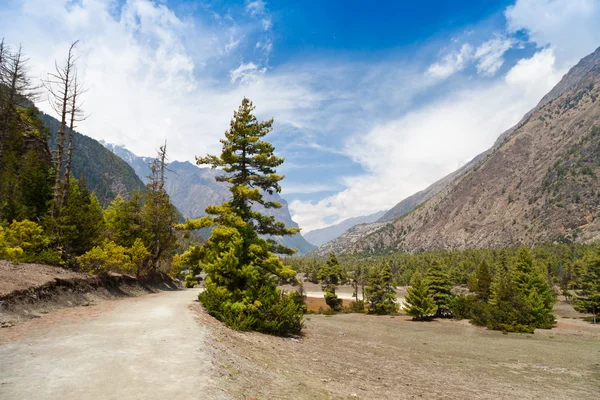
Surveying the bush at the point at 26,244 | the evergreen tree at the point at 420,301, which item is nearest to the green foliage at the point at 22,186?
the bush at the point at 26,244

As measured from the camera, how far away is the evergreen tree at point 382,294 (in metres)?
50.9

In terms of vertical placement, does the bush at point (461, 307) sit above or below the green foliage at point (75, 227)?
below

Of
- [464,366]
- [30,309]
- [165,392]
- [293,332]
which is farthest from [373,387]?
[30,309]

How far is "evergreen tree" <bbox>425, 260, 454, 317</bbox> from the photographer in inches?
1689

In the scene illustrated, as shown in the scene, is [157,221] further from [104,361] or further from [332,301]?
[332,301]

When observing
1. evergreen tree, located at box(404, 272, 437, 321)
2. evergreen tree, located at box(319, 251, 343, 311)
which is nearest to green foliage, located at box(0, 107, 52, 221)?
evergreen tree, located at box(404, 272, 437, 321)

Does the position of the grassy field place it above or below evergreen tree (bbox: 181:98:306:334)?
below

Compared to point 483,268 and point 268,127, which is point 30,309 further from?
point 483,268

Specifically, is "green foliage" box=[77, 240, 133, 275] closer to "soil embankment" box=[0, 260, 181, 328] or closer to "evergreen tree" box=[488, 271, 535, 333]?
"soil embankment" box=[0, 260, 181, 328]

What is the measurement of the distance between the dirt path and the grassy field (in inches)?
33.7

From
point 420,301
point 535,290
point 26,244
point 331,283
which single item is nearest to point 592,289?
point 535,290

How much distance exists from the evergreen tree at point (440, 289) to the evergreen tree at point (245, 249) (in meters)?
30.3

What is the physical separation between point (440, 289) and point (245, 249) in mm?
35549

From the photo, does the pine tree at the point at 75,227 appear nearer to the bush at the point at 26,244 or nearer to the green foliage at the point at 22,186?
the bush at the point at 26,244
